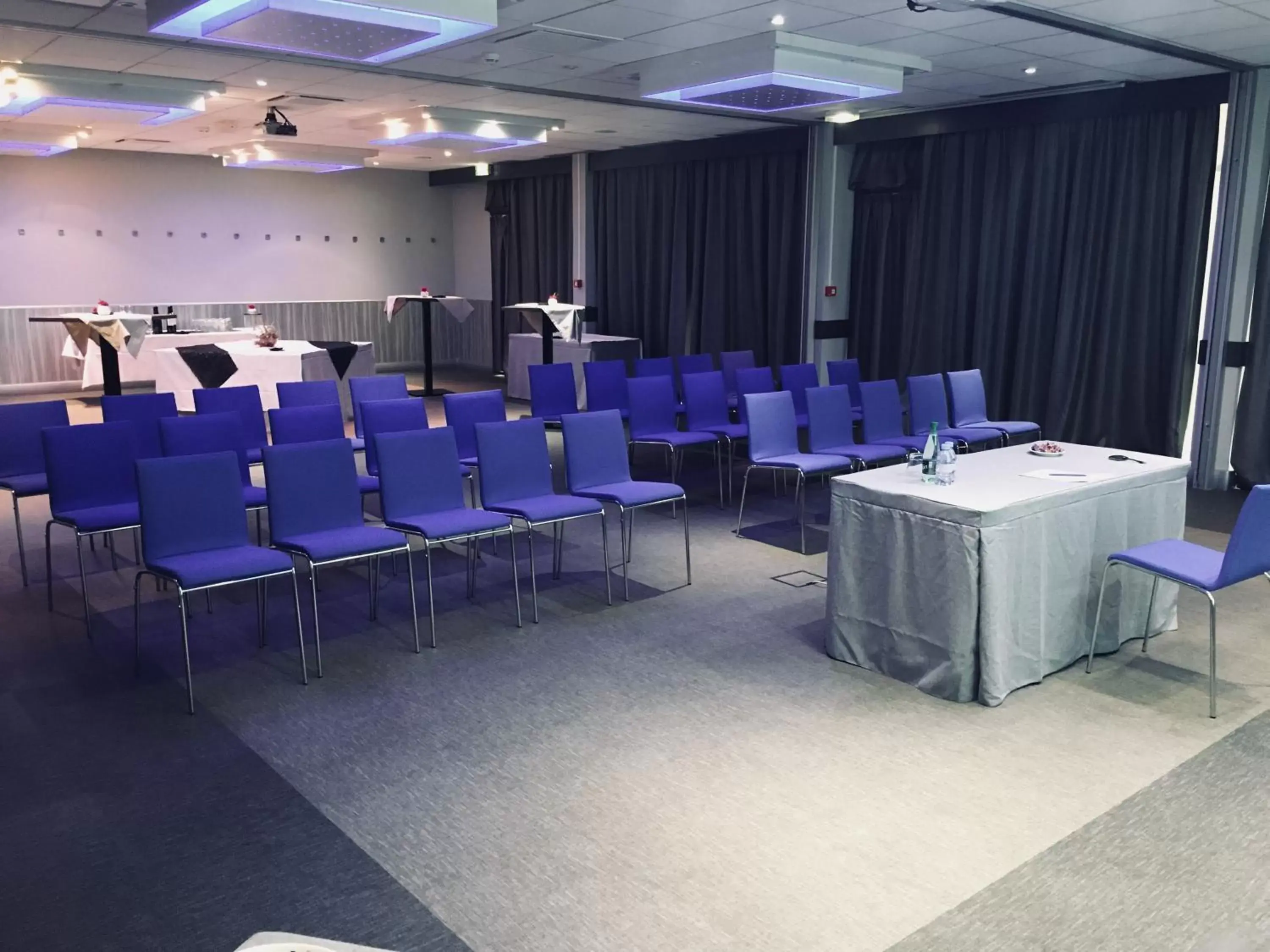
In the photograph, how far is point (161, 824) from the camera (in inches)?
132

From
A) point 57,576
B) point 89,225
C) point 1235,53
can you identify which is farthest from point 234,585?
point 89,225

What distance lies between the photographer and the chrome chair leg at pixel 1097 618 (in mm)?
4566

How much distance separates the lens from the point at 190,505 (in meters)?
4.62

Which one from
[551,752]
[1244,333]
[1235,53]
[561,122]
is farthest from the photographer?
[561,122]

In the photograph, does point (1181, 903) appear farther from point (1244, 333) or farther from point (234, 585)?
point (1244, 333)

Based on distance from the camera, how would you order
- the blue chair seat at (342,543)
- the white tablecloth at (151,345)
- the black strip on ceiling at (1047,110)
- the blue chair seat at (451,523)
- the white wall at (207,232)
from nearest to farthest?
the blue chair seat at (342,543) < the blue chair seat at (451,523) < the black strip on ceiling at (1047,110) < the white tablecloth at (151,345) < the white wall at (207,232)

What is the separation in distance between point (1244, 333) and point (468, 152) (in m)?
9.12

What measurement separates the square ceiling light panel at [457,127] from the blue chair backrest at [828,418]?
4.76 metres

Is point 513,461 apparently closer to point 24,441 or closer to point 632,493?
point 632,493

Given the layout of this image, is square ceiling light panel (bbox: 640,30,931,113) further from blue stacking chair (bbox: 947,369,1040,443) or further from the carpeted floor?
the carpeted floor

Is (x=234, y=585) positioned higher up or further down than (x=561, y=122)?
further down

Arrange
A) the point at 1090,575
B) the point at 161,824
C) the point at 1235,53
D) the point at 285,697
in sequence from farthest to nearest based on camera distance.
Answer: the point at 1235,53, the point at 1090,575, the point at 285,697, the point at 161,824

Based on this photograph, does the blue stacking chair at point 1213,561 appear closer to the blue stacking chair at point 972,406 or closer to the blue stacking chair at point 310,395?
the blue stacking chair at point 972,406

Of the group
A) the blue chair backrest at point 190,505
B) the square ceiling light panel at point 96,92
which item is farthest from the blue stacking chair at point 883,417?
the square ceiling light panel at point 96,92
